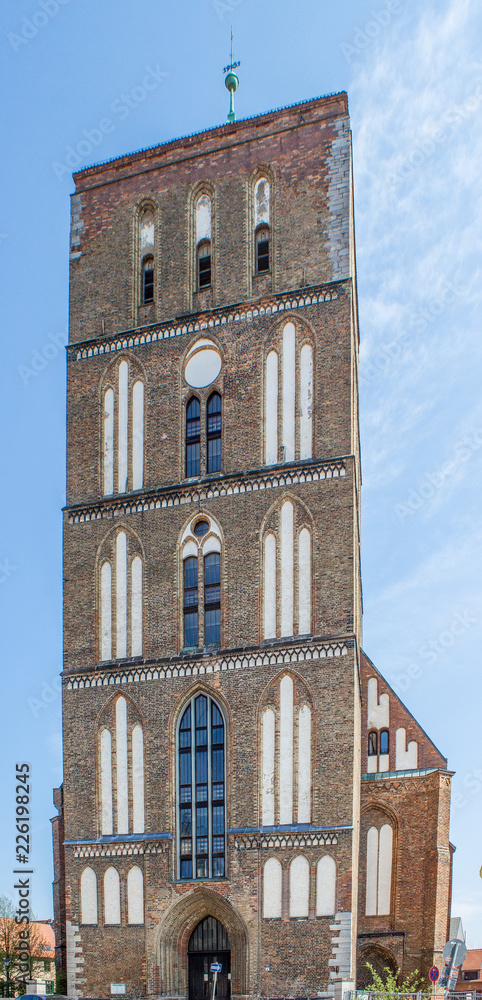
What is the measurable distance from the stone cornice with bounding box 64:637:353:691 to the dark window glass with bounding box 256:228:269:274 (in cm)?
929

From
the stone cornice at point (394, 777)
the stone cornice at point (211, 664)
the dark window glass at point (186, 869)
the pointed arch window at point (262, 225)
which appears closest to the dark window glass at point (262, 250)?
the pointed arch window at point (262, 225)

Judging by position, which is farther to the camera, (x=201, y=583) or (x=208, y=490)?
(x=208, y=490)

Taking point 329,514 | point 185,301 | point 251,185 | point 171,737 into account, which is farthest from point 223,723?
point 251,185

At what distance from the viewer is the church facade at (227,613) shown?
23.3 meters

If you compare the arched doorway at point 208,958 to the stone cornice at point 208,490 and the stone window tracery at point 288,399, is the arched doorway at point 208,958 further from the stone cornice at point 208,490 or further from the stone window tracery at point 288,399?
the stone window tracery at point 288,399

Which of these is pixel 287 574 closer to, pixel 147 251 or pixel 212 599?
pixel 212 599

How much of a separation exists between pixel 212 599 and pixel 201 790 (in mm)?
4254

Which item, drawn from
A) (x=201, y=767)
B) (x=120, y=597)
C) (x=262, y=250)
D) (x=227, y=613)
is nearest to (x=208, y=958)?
(x=201, y=767)

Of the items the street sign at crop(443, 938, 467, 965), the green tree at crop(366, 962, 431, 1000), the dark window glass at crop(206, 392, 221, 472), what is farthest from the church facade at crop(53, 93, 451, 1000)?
the street sign at crop(443, 938, 467, 965)

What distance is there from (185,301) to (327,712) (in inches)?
424

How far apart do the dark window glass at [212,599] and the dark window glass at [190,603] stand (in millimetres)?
239

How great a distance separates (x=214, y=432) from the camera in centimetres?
2633

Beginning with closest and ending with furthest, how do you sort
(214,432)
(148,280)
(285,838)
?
(285,838) < (214,432) < (148,280)

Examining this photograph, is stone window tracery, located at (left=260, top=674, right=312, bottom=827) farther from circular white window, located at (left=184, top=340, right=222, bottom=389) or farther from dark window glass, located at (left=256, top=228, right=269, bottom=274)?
dark window glass, located at (left=256, top=228, right=269, bottom=274)
